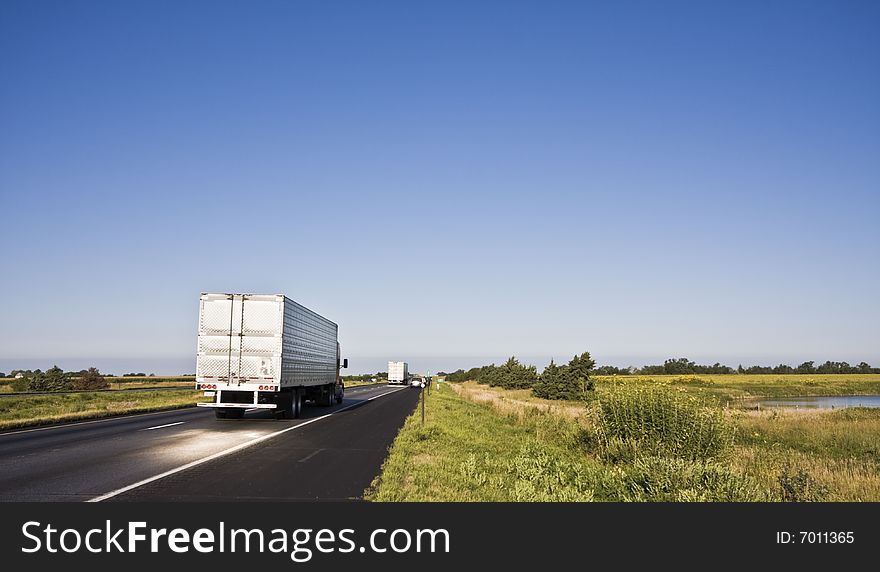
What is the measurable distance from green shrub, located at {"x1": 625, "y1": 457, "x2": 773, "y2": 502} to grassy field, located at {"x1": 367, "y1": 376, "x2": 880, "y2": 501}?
2cm

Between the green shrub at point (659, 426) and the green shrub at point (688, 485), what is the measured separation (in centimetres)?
281

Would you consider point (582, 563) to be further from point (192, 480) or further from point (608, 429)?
point (608, 429)

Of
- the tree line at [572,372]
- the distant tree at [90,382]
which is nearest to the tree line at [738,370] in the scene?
the tree line at [572,372]

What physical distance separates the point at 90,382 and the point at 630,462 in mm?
56202

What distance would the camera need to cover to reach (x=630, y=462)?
1306 cm

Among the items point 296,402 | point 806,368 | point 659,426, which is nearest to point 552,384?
point 296,402

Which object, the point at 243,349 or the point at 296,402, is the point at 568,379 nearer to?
the point at 296,402

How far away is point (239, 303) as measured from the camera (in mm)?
22828

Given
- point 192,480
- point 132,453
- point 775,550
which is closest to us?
point 775,550

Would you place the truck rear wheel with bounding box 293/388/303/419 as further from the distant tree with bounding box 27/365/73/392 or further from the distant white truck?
the distant white truck

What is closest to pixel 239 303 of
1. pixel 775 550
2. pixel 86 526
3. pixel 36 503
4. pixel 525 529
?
pixel 36 503

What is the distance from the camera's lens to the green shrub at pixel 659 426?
41.9ft

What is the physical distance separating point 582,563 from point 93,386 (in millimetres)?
59716

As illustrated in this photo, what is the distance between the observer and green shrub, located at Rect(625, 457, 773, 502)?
338 inches
